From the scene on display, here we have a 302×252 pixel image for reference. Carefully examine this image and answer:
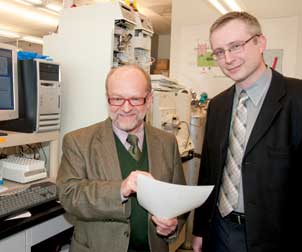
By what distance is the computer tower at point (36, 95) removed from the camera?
1678mm

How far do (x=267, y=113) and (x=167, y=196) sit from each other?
1.86 feet

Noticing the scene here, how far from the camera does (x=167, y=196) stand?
91 cm

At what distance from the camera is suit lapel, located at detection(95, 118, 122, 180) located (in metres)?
1.14

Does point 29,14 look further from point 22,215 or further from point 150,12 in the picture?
point 22,215

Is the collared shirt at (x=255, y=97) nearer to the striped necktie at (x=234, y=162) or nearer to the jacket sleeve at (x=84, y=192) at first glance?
the striped necktie at (x=234, y=162)

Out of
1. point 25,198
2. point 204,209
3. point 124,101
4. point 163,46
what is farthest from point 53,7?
point 204,209

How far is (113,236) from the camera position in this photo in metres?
1.13

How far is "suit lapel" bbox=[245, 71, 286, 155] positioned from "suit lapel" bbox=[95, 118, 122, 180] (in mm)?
505

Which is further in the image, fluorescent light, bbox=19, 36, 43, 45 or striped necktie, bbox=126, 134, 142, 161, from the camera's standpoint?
fluorescent light, bbox=19, 36, 43, 45

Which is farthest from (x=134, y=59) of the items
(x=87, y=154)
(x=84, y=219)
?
(x=84, y=219)

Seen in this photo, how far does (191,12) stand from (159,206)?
3916 millimetres

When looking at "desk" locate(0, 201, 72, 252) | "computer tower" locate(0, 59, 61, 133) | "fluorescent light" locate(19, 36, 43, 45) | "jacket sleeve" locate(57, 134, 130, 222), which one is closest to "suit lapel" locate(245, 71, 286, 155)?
"jacket sleeve" locate(57, 134, 130, 222)

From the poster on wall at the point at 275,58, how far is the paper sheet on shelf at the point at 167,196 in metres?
3.29

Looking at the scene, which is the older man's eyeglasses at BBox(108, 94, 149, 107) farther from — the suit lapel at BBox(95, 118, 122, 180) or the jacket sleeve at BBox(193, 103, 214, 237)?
the jacket sleeve at BBox(193, 103, 214, 237)
